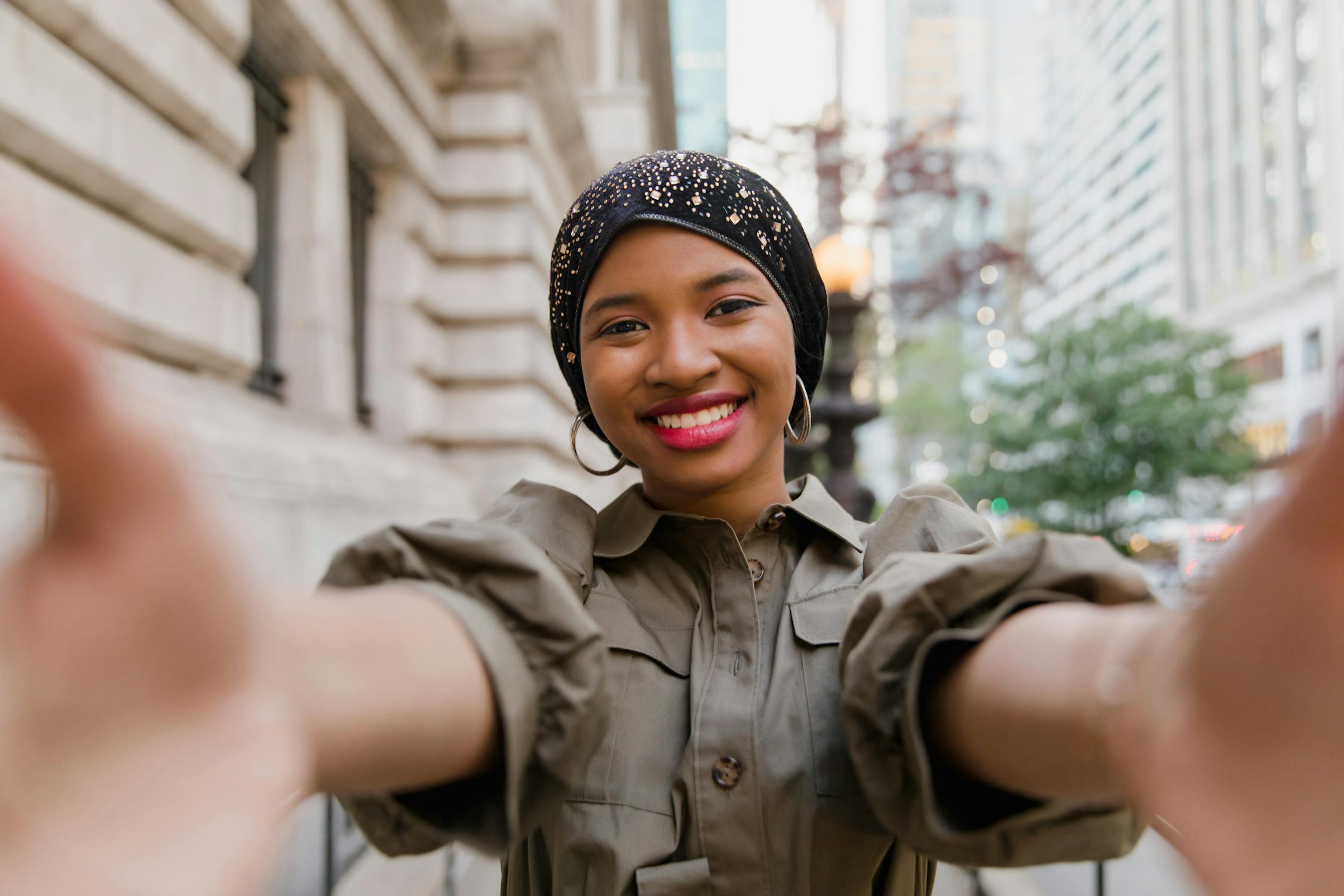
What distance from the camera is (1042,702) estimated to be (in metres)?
0.85

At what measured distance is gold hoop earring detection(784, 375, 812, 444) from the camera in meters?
1.81

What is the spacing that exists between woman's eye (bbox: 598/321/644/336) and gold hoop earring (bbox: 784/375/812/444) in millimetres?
373

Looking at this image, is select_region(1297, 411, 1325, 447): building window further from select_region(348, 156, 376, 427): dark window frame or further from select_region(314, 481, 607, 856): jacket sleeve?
select_region(348, 156, 376, 427): dark window frame

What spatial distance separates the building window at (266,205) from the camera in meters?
5.41

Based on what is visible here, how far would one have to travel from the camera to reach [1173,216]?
60.2m

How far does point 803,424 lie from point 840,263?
5.90 meters

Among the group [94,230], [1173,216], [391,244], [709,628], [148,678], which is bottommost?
[709,628]

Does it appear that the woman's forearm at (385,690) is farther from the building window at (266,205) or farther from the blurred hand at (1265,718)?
the building window at (266,205)

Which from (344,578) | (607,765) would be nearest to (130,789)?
(344,578)

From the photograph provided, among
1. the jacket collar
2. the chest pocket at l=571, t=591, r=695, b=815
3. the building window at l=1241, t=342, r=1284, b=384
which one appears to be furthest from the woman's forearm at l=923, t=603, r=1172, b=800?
the building window at l=1241, t=342, r=1284, b=384

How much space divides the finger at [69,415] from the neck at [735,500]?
1.07 metres

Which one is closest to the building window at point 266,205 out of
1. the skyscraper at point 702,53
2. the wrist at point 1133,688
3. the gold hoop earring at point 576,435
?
the gold hoop earring at point 576,435

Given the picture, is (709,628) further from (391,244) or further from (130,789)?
(391,244)

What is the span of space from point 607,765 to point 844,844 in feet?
1.11
